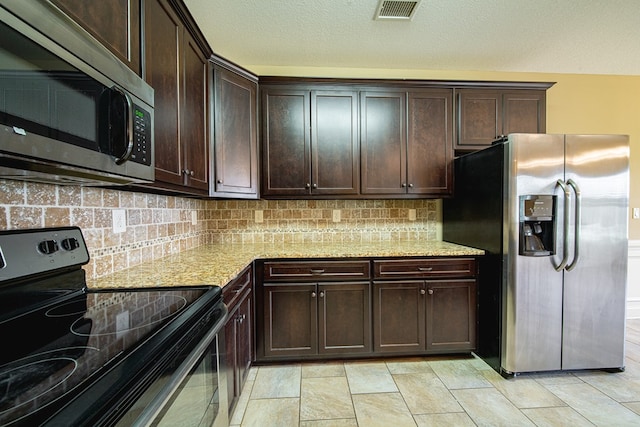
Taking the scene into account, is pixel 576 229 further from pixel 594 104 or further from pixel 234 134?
pixel 234 134

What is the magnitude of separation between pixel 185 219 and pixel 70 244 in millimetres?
1219

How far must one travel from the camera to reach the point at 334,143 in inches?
99.3

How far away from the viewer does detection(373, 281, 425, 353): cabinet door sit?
227 cm

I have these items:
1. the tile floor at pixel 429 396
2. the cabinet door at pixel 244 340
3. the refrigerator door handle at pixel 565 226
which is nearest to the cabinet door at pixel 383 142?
the refrigerator door handle at pixel 565 226

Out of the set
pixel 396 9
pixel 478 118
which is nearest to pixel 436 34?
pixel 396 9

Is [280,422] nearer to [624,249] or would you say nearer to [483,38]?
[624,249]

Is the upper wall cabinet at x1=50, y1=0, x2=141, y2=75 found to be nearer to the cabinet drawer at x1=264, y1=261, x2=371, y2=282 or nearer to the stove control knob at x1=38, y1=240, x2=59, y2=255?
the stove control knob at x1=38, y1=240, x2=59, y2=255

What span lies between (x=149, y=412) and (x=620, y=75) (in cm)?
458

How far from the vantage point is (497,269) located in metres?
2.13

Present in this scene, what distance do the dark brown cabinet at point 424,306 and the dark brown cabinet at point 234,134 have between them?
126 cm

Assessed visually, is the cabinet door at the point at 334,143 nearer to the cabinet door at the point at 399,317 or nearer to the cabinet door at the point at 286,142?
the cabinet door at the point at 286,142

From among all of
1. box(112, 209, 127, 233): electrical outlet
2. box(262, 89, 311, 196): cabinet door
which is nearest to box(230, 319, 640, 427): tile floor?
box(112, 209, 127, 233): electrical outlet

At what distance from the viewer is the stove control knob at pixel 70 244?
110cm

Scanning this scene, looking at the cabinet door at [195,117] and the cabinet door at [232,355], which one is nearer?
the cabinet door at [232,355]
